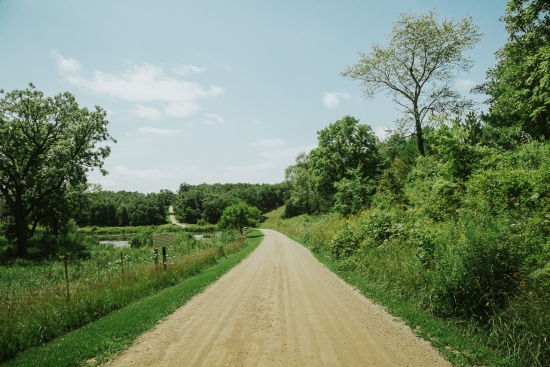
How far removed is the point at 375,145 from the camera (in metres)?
43.2

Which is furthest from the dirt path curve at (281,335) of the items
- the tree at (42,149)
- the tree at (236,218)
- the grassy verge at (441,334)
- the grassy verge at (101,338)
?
the tree at (236,218)

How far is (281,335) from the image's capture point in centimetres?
688

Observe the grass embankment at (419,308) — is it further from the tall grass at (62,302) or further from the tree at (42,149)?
the tree at (42,149)

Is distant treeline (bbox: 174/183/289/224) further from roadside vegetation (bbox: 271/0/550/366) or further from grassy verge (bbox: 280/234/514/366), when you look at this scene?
grassy verge (bbox: 280/234/514/366)

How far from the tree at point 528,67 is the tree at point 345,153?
1630 centimetres

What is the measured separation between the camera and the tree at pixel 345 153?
1667 inches

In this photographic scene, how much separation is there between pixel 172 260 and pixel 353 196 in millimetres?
18607

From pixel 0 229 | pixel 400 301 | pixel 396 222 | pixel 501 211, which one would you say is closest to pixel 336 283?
pixel 400 301

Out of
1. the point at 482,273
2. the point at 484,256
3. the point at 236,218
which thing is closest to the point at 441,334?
the point at 482,273

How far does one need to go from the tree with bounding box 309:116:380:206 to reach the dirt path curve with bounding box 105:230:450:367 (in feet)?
108

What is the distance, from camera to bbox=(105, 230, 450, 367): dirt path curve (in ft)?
18.6

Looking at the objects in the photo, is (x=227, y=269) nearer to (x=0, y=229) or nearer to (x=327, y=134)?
(x=327, y=134)

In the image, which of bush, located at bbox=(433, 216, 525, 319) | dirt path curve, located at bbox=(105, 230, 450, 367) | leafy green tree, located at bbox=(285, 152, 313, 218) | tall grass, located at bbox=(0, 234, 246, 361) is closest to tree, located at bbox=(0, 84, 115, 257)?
tall grass, located at bbox=(0, 234, 246, 361)

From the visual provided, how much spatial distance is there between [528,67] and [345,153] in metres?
25.4
